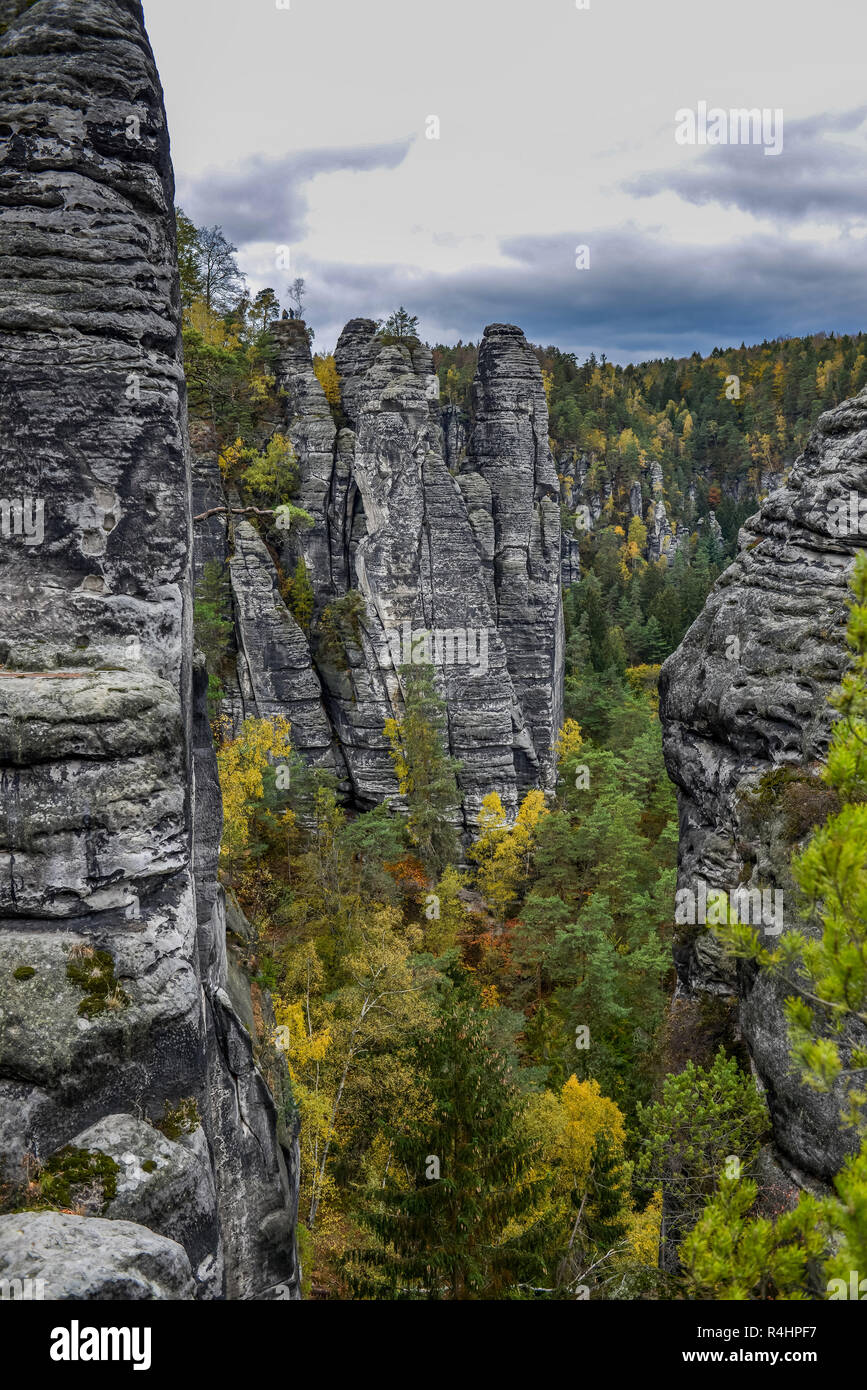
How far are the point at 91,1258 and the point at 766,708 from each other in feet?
35.3

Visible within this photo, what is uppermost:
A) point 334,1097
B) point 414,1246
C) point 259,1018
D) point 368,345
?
point 368,345

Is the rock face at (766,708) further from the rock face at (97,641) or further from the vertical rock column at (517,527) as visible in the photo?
the vertical rock column at (517,527)

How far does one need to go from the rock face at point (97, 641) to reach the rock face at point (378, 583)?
89.8ft

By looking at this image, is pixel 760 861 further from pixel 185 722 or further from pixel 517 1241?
pixel 185 722

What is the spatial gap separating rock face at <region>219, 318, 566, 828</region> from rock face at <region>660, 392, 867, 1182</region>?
2378 centimetres

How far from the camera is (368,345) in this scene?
137 feet

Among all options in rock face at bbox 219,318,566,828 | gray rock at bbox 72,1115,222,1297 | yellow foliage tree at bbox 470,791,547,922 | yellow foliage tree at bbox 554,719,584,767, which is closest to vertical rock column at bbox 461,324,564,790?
yellow foliage tree at bbox 554,719,584,767

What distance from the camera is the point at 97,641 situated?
910cm

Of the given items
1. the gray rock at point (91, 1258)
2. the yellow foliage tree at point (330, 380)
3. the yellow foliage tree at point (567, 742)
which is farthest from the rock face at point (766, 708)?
the yellow foliage tree at point (330, 380)

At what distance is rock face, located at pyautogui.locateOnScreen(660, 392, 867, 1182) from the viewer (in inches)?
431

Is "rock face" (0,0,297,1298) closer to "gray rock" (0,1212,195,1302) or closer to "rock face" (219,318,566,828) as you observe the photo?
"gray rock" (0,1212,195,1302)

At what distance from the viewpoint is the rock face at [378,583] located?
37781 millimetres
